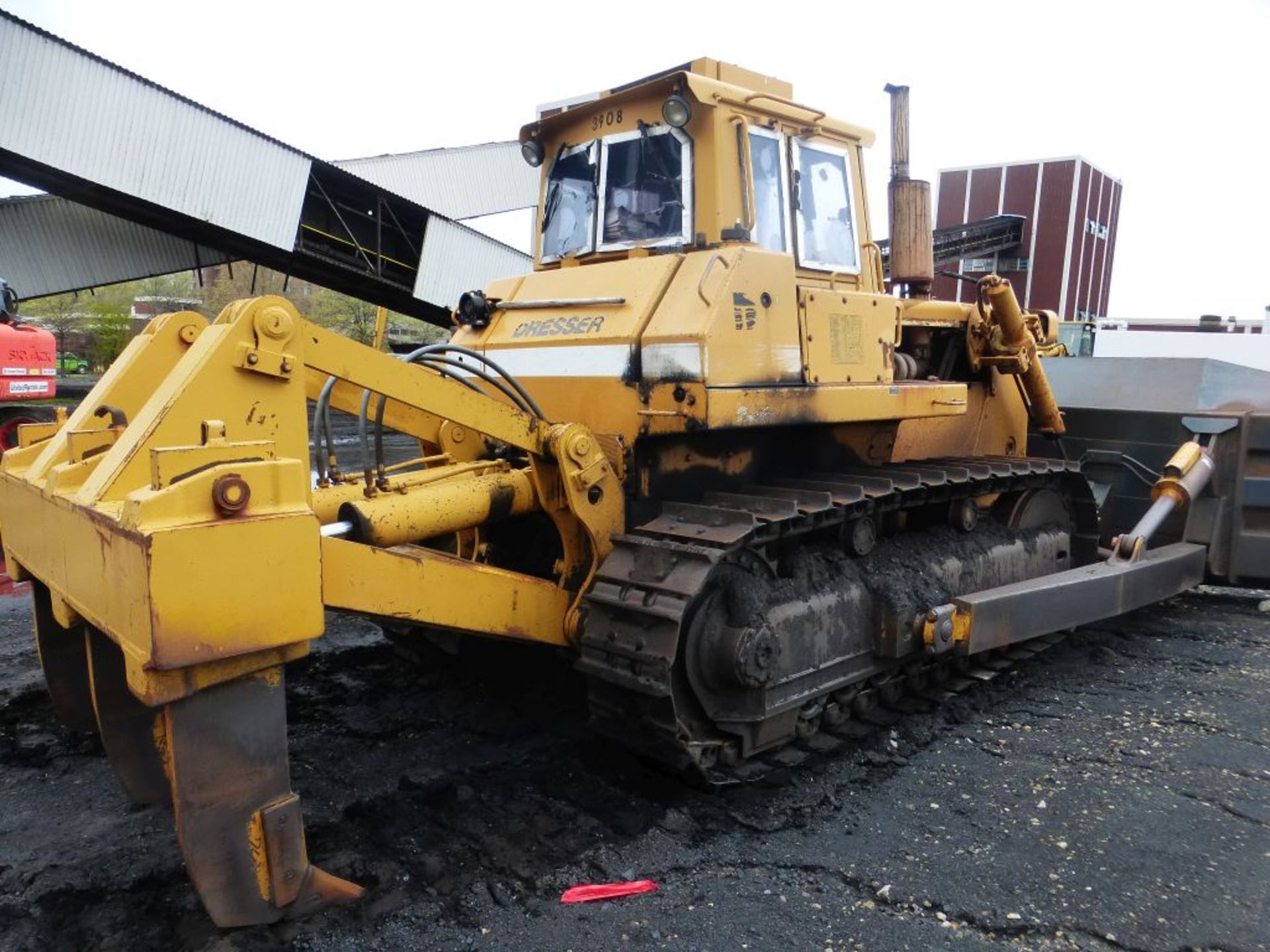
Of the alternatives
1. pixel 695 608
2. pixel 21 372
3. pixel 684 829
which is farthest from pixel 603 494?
pixel 21 372

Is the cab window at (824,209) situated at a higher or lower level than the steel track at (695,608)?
higher

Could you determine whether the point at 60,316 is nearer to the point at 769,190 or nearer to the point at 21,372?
the point at 21,372

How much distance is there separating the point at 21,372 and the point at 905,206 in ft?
33.4

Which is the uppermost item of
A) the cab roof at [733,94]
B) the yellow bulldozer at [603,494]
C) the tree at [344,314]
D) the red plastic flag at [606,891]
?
the cab roof at [733,94]

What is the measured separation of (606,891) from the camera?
9.86 ft

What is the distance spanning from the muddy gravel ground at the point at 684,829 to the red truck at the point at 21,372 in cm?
719

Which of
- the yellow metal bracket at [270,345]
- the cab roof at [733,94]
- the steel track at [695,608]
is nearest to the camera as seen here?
the yellow metal bracket at [270,345]

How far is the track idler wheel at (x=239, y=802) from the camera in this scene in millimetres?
2502

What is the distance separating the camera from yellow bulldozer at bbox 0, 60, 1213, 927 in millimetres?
2566

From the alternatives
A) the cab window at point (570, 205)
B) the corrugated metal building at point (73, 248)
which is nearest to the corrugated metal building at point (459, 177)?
the corrugated metal building at point (73, 248)

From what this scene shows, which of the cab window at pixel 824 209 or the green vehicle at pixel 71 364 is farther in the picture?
the green vehicle at pixel 71 364

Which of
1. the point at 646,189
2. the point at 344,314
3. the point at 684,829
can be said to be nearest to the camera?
the point at 684,829

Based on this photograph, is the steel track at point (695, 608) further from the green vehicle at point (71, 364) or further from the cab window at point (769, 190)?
the green vehicle at point (71, 364)

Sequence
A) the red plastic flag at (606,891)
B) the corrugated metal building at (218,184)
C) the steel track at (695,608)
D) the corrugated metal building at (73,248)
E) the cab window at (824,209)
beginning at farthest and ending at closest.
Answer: the corrugated metal building at (73,248) → the corrugated metal building at (218,184) → the cab window at (824,209) → the steel track at (695,608) → the red plastic flag at (606,891)
